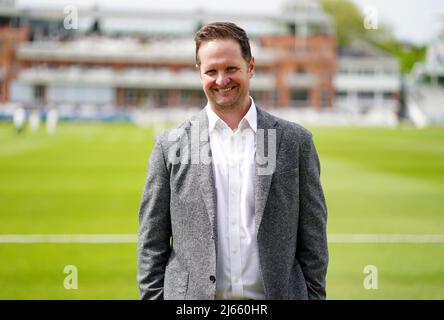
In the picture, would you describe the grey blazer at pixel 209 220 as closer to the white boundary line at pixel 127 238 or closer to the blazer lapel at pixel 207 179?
the blazer lapel at pixel 207 179

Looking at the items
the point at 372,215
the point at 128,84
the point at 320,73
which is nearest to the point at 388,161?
the point at 372,215

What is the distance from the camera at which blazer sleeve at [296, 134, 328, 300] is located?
88.8 inches

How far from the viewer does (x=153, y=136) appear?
1023 inches

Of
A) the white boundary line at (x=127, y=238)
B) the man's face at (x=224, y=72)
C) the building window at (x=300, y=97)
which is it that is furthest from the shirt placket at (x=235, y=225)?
the building window at (x=300, y=97)

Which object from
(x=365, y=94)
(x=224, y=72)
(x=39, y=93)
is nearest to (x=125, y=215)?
(x=224, y=72)

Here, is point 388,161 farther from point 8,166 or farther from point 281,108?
point 281,108

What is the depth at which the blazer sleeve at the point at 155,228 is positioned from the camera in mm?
2275

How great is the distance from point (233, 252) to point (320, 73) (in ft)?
114

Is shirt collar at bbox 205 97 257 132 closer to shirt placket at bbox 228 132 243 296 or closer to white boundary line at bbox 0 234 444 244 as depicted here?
shirt placket at bbox 228 132 243 296

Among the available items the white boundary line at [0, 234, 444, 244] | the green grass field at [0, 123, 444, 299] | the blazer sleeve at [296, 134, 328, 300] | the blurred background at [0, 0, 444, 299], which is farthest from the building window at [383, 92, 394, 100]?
the blazer sleeve at [296, 134, 328, 300]

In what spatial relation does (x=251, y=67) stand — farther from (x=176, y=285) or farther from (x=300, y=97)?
(x=300, y=97)

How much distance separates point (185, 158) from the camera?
2.24 m

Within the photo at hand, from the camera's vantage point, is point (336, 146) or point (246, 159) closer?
point (246, 159)

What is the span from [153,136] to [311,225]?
2396cm
